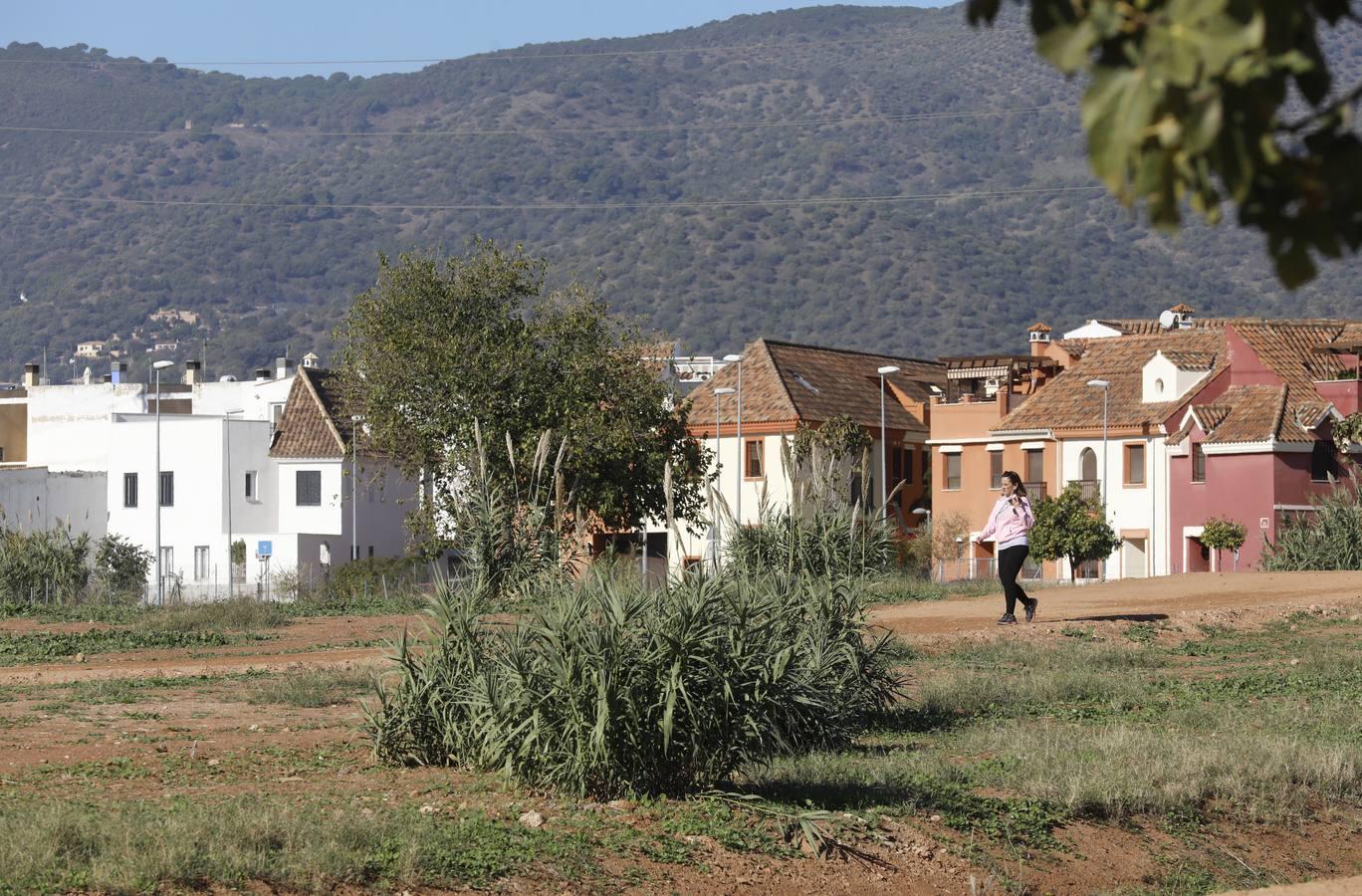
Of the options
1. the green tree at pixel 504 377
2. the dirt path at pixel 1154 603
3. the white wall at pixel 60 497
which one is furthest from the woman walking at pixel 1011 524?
the white wall at pixel 60 497

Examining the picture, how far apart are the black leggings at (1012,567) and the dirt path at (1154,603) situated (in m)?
0.44

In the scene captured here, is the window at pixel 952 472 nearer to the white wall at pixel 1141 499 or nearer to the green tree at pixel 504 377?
the white wall at pixel 1141 499

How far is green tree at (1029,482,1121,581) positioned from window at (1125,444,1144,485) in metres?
Result: 4.94

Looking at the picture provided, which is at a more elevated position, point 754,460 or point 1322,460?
point 754,460

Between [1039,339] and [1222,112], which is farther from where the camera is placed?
[1039,339]

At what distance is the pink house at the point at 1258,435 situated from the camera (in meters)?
51.5

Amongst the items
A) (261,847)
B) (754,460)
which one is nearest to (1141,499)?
(754,460)

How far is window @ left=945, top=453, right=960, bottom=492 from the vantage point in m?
64.7

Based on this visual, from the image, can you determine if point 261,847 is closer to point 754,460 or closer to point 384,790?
point 384,790

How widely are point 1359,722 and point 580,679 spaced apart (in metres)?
8.13

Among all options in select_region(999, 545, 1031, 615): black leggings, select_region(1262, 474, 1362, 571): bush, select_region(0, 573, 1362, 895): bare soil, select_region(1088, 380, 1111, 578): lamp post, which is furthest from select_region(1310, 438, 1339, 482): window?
select_region(0, 573, 1362, 895): bare soil

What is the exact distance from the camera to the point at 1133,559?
57938 millimetres

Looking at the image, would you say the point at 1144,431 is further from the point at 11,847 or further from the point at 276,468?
the point at 11,847

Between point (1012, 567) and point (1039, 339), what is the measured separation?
174 feet
